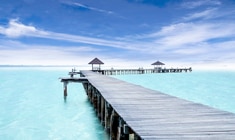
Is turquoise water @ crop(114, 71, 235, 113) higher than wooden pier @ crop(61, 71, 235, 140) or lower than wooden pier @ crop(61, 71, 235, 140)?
lower

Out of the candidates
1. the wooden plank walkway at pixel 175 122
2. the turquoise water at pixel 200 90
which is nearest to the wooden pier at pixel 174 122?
→ the wooden plank walkway at pixel 175 122

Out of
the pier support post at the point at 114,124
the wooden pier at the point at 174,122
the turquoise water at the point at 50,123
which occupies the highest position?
the wooden pier at the point at 174,122

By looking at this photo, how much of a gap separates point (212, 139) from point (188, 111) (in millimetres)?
1971

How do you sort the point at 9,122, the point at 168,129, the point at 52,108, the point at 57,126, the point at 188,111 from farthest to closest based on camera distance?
the point at 52,108
the point at 9,122
the point at 57,126
the point at 188,111
the point at 168,129

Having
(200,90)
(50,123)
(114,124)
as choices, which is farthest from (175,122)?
(200,90)

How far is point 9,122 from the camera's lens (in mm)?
10523

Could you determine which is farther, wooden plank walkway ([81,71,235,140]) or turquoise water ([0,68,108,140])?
turquoise water ([0,68,108,140])

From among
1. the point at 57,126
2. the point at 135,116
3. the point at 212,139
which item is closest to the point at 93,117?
the point at 57,126

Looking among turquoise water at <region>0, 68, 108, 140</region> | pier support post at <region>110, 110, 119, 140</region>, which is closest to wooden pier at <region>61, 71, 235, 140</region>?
pier support post at <region>110, 110, 119, 140</region>

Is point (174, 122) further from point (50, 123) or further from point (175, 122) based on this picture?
point (50, 123)

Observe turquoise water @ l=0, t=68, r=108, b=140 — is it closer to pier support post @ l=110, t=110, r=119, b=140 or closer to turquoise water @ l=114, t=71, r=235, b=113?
pier support post @ l=110, t=110, r=119, b=140

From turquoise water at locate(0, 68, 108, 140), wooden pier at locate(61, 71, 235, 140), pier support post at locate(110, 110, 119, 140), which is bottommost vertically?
turquoise water at locate(0, 68, 108, 140)

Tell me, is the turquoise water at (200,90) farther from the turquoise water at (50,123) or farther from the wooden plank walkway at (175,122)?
the wooden plank walkway at (175,122)

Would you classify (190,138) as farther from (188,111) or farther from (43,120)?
(43,120)
